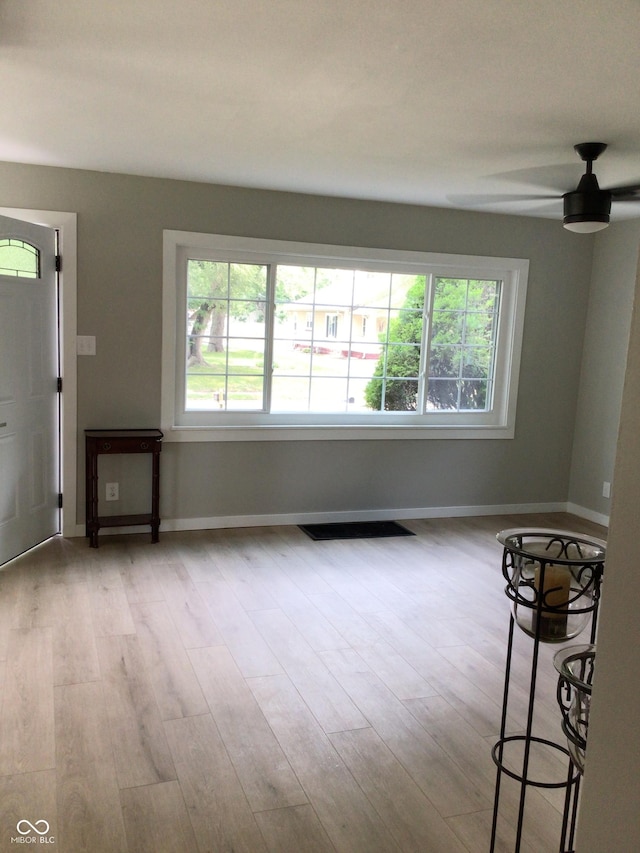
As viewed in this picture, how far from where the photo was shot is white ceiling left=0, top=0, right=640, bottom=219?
2111 mm

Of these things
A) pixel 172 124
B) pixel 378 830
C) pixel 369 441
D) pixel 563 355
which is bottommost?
pixel 378 830

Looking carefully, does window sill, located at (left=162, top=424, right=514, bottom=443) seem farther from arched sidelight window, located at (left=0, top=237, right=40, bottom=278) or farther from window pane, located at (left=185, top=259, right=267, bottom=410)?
arched sidelight window, located at (left=0, top=237, right=40, bottom=278)

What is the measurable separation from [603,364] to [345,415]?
6.98 ft

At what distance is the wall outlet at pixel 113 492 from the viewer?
15.1ft

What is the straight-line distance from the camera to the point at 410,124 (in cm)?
313

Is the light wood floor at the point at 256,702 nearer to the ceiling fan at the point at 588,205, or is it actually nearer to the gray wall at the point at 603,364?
the gray wall at the point at 603,364

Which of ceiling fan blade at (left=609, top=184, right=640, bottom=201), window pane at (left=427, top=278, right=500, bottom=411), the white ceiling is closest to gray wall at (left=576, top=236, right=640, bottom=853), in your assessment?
the white ceiling

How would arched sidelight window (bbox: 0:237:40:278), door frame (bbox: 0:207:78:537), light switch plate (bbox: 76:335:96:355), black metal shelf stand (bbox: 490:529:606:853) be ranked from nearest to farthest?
1. black metal shelf stand (bbox: 490:529:606:853)
2. arched sidelight window (bbox: 0:237:40:278)
3. door frame (bbox: 0:207:78:537)
4. light switch plate (bbox: 76:335:96:355)

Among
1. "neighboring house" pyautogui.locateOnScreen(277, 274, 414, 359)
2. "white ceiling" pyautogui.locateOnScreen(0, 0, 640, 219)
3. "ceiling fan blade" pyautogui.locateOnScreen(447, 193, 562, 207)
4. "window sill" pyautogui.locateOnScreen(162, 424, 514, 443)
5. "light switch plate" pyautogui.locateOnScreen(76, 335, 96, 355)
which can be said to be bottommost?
"window sill" pyautogui.locateOnScreen(162, 424, 514, 443)

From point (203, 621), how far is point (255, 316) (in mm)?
2306

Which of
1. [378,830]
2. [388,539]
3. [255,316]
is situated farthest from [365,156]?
A: [378,830]

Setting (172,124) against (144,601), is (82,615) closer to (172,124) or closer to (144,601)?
(144,601)

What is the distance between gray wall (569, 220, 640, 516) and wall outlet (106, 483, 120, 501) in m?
3.68

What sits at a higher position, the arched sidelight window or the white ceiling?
the white ceiling
